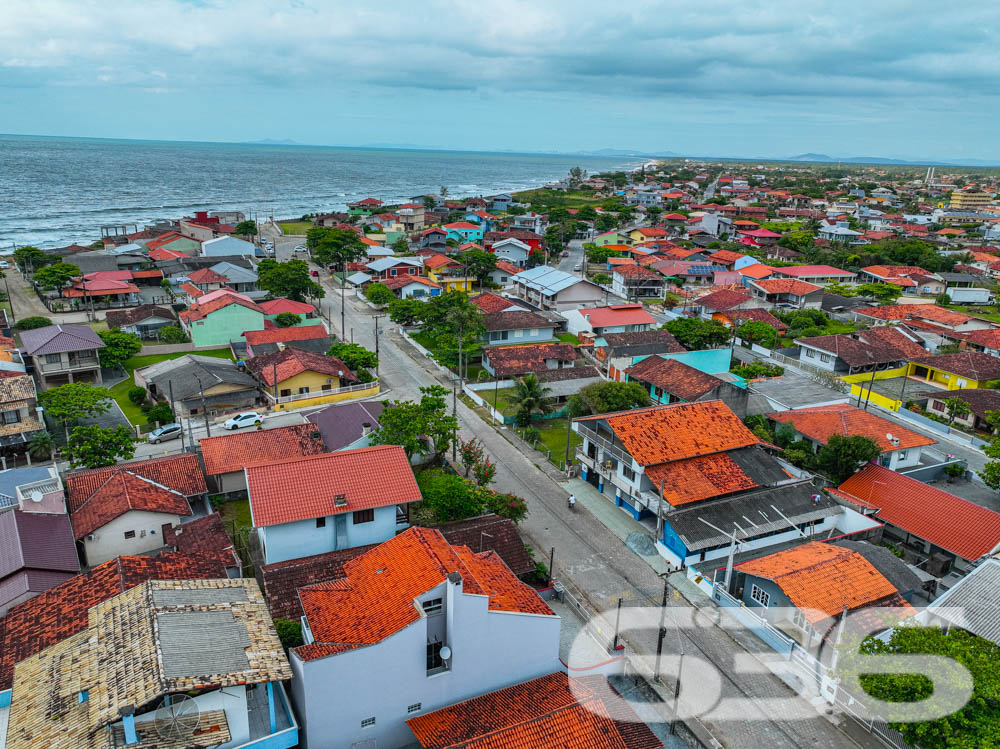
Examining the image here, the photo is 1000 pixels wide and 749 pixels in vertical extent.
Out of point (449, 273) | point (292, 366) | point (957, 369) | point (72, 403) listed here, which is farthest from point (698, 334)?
point (72, 403)

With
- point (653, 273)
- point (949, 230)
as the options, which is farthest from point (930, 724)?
point (949, 230)

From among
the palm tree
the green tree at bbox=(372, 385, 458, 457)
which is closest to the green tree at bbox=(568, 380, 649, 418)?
the palm tree

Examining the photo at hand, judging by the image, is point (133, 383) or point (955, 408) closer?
point (955, 408)

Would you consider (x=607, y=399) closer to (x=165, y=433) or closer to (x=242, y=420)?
(x=242, y=420)

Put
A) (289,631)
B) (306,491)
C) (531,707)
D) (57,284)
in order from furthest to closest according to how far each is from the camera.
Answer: (57,284)
(306,491)
(289,631)
(531,707)

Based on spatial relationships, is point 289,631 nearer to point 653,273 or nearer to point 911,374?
point 911,374

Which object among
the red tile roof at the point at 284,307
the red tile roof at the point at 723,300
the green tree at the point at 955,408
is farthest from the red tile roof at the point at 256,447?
the red tile roof at the point at 723,300

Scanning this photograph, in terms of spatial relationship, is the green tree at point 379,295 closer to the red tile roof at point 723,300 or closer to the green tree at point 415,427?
the red tile roof at point 723,300

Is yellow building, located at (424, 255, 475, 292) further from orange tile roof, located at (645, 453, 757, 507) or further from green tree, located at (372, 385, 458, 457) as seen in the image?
orange tile roof, located at (645, 453, 757, 507)
